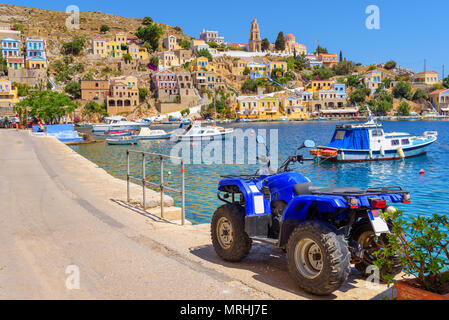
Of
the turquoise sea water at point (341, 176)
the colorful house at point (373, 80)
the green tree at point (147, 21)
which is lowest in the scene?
the turquoise sea water at point (341, 176)

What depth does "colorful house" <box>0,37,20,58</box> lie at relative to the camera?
11825 cm

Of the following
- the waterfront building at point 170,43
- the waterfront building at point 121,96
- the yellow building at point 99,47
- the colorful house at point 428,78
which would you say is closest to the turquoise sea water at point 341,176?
the waterfront building at point 121,96

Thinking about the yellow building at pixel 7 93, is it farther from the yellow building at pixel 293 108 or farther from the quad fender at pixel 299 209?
the quad fender at pixel 299 209

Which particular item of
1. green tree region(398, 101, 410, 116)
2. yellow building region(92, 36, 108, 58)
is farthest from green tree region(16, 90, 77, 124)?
green tree region(398, 101, 410, 116)

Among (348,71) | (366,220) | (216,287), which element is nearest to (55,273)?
(216,287)

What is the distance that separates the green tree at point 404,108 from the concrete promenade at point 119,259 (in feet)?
431

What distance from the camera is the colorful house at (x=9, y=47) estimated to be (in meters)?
118

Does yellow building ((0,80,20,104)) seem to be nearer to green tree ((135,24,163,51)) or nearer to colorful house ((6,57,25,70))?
colorful house ((6,57,25,70))

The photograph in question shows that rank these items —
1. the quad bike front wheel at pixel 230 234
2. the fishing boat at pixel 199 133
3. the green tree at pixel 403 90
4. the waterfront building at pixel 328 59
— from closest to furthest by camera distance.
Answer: the quad bike front wheel at pixel 230 234, the fishing boat at pixel 199 133, the green tree at pixel 403 90, the waterfront building at pixel 328 59

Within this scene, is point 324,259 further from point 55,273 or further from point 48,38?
point 48,38

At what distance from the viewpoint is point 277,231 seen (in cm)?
575

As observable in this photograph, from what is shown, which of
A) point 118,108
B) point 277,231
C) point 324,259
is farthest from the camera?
point 118,108

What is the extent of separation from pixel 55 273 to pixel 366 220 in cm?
393

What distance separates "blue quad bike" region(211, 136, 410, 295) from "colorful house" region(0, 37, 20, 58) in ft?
429
